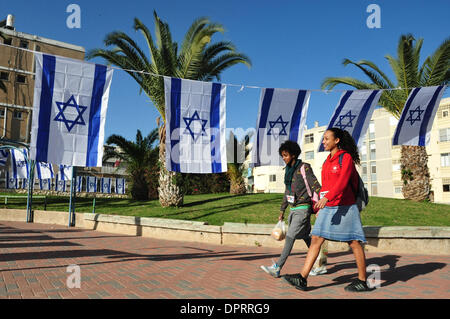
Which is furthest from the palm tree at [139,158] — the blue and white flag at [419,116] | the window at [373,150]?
the window at [373,150]

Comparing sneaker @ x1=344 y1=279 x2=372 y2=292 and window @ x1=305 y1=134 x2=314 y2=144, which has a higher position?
window @ x1=305 y1=134 x2=314 y2=144

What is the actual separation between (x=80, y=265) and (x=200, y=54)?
1094 cm

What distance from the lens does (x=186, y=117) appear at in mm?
8586

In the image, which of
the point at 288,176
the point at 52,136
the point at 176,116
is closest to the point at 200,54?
the point at 176,116

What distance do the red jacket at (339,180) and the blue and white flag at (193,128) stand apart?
4422 millimetres

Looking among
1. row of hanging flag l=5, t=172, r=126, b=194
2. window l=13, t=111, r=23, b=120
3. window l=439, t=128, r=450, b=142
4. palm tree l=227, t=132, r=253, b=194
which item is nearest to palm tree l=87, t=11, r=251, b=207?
palm tree l=227, t=132, r=253, b=194

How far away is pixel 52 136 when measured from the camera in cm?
737

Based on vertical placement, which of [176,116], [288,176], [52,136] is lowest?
[288,176]

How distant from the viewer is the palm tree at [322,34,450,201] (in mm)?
15840

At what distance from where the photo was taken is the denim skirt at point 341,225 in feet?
13.8

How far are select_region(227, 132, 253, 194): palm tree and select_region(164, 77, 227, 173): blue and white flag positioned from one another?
15.8m

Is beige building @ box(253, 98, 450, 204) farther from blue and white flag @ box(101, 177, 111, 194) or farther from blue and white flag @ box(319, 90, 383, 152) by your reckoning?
blue and white flag @ box(319, 90, 383, 152)
